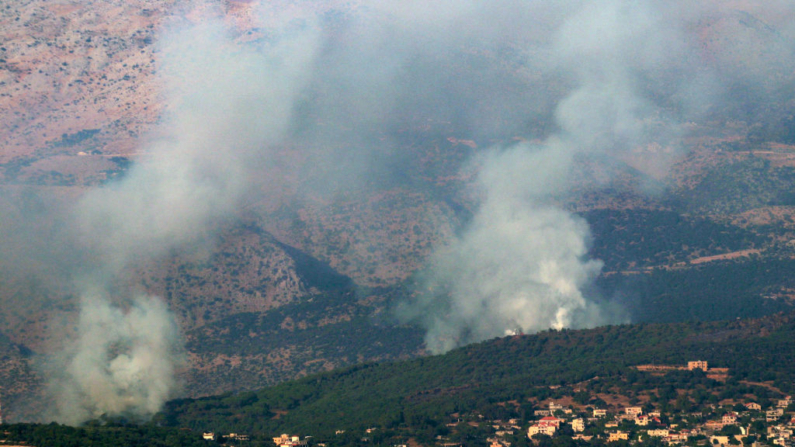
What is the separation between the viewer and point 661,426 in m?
126

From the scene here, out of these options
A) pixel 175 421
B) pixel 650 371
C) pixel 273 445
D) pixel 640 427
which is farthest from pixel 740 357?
pixel 175 421

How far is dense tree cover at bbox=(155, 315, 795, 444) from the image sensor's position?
5512 inches

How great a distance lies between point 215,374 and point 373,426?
50.7 meters

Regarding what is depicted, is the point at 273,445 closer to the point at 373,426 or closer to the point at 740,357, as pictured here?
the point at 373,426

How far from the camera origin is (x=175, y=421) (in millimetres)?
147375

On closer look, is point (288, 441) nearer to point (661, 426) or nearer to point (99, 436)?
point (99, 436)

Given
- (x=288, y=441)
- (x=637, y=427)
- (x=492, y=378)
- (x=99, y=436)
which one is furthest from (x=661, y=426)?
(x=99, y=436)

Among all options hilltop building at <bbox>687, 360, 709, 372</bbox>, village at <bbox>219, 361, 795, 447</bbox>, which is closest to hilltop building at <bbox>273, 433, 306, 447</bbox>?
village at <bbox>219, 361, 795, 447</bbox>

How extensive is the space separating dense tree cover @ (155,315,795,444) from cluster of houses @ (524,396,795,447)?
5.22m

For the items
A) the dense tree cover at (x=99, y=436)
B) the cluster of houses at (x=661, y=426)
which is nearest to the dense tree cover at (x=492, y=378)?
the cluster of houses at (x=661, y=426)

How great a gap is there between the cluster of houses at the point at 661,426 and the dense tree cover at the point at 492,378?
522cm

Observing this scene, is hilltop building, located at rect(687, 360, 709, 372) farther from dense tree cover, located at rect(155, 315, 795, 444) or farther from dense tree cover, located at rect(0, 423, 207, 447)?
dense tree cover, located at rect(0, 423, 207, 447)

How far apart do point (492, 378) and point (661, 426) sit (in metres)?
34.1

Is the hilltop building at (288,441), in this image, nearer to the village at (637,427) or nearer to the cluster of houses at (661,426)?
the village at (637,427)
